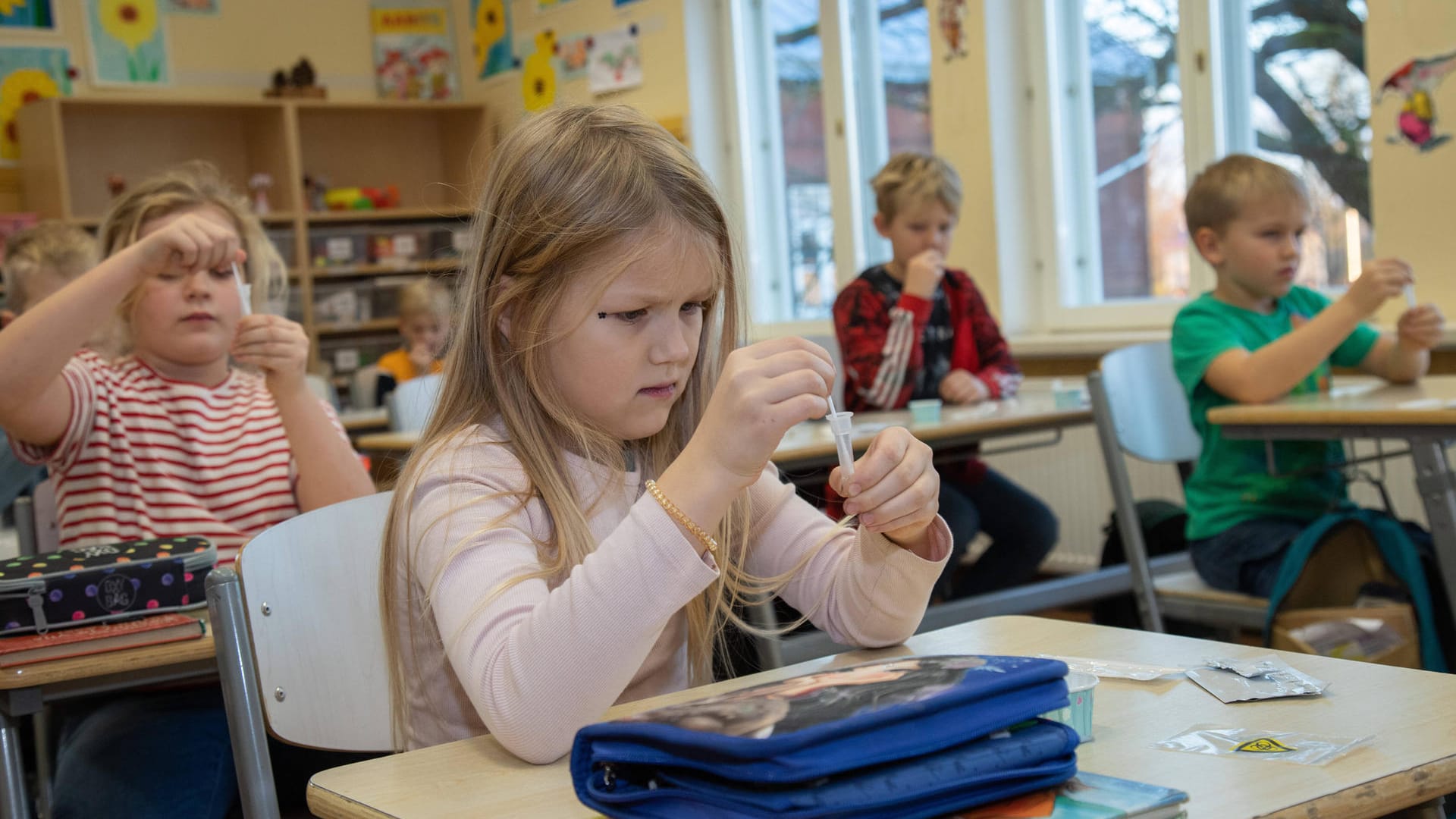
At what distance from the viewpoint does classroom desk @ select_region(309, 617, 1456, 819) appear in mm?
708

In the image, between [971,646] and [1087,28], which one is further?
[1087,28]

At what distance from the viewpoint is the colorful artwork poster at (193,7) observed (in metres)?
6.23

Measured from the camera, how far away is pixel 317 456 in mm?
1858

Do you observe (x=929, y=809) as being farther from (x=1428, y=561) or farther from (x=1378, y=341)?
(x=1378, y=341)

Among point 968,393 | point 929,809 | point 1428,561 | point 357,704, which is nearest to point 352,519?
point 357,704

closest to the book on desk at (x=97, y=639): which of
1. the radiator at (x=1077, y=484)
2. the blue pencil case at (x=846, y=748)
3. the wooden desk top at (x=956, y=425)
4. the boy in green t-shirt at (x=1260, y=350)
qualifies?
the blue pencil case at (x=846, y=748)

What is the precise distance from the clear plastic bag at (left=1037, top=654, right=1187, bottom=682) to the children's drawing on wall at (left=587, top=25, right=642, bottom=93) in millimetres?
5107

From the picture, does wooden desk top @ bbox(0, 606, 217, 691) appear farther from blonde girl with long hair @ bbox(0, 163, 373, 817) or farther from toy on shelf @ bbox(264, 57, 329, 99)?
toy on shelf @ bbox(264, 57, 329, 99)

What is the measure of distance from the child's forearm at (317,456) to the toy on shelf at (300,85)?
16.1 feet

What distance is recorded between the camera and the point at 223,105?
635 cm

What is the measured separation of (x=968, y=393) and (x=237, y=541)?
178cm

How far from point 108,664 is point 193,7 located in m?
5.66

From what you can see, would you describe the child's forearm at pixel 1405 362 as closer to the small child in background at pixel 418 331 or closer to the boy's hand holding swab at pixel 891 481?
the boy's hand holding swab at pixel 891 481

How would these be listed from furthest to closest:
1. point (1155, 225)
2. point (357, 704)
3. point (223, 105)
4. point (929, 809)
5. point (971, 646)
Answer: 1. point (223, 105)
2. point (1155, 225)
3. point (357, 704)
4. point (971, 646)
5. point (929, 809)
